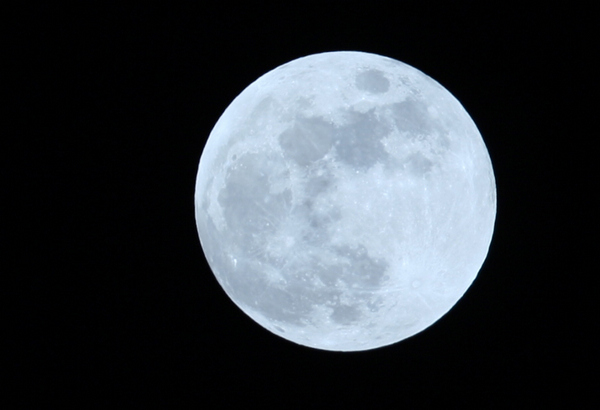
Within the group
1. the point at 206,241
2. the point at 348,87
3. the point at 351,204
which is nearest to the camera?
the point at 351,204

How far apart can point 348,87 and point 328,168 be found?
746mm

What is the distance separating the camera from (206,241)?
20.3ft

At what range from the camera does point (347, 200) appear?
17.2 ft

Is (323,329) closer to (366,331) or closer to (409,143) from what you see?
(366,331)

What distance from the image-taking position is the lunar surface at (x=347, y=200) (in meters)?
5.30

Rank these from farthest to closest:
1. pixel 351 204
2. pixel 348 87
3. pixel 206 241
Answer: pixel 206 241 < pixel 348 87 < pixel 351 204

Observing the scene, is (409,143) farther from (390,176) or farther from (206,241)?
(206,241)

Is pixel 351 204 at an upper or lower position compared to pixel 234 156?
lower

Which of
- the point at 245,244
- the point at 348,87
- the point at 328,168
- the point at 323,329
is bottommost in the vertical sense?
the point at 323,329

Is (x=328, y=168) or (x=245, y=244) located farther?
(x=245, y=244)

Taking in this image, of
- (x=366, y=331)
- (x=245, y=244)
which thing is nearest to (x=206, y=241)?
A: (x=245, y=244)

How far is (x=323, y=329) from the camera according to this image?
5.84 meters

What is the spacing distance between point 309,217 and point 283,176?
37 cm

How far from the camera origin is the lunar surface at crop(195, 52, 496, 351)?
530 cm
